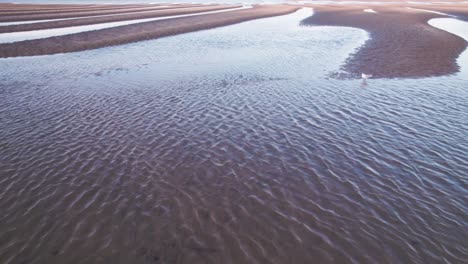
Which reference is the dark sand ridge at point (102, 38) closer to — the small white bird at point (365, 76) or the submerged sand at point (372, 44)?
the submerged sand at point (372, 44)

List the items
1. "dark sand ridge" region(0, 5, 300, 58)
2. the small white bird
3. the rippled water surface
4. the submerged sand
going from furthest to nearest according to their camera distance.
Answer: "dark sand ridge" region(0, 5, 300, 58) → the submerged sand → the small white bird → the rippled water surface

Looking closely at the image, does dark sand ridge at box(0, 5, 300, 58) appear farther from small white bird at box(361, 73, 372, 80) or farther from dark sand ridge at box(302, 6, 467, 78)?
small white bird at box(361, 73, 372, 80)

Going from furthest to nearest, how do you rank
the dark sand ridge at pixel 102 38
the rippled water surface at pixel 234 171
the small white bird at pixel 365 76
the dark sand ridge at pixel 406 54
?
1. the dark sand ridge at pixel 102 38
2. the dark sand ridge at pixel 406 54
3. the small white bird at pixel 365 76
4. the rippled water surface at pixel 234 171

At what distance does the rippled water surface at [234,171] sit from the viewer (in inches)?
345

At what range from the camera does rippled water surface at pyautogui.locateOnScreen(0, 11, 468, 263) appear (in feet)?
28.7

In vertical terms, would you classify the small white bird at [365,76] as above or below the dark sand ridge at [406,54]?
above

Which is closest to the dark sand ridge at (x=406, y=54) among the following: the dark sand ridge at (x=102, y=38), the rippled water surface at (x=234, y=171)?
the rippled water surface at (x=234, y=171)

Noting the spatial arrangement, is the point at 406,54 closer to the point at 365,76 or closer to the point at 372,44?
the point at 372,44

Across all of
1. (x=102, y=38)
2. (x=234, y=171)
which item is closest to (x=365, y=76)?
(x=234, y=171)

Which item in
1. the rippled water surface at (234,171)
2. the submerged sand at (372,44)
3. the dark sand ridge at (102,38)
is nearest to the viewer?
the rippled water surface at (234,171)

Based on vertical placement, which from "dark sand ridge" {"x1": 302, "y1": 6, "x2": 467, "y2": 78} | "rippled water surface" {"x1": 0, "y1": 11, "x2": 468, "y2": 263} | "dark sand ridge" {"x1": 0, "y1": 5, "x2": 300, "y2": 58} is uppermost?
"dark sand ridge" {"x1": 0, "y1": 5, "x2": 300, "y2": 58}

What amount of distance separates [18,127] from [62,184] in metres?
7.71

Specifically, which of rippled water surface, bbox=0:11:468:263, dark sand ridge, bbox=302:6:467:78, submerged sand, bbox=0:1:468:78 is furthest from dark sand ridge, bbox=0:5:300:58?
dark sand ridge, bbox=302:6:467:78

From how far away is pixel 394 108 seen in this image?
18609 millimetres
